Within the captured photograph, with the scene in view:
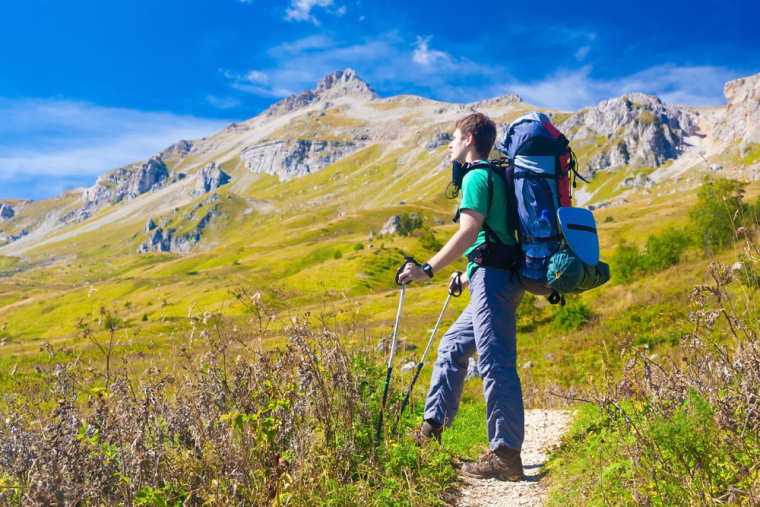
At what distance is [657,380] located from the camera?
3.74 m

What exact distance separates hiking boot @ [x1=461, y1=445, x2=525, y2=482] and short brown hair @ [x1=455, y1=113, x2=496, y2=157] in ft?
9.66

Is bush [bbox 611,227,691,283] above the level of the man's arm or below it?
below

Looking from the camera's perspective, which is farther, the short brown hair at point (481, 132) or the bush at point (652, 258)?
the bush at point (652, 258)

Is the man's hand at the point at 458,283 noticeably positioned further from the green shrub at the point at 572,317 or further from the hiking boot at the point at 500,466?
the green shrub at the point at 572,317

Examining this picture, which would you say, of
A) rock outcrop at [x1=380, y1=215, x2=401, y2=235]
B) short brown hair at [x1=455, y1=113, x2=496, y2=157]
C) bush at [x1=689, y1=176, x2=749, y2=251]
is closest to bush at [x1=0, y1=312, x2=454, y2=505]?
short brown hair at [x1=455, y1=113, x2=496, y2=157]

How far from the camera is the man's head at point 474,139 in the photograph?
15.4 ft

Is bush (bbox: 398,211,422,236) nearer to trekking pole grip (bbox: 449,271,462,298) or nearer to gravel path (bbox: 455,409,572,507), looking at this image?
gravel path (bbox: 455,409,572,507)

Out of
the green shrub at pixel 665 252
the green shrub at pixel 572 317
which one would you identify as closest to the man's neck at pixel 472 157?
the green shrub at pixel 572 317

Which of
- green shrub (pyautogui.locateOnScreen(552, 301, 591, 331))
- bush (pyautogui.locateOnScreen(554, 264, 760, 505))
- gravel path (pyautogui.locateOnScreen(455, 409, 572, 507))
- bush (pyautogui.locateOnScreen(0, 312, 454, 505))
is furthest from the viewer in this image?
green shrub (pyautogui.locateOnScreen(552, 301, 591, 331))

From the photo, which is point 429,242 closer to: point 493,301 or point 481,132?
point 481,132

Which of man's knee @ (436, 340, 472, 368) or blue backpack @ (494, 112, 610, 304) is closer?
blue backpack @ (494, 112, 610, 304)

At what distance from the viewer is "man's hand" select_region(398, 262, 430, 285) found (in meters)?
4.17

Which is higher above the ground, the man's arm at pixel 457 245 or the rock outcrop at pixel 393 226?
the rock outcrop at pixel 393 226

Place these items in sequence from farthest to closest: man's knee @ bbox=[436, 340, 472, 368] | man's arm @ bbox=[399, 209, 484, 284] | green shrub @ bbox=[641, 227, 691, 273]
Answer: green shrub @ bbox=[641, 227, 691, 273] → man's knee @ bbox=[436, 340, 472, 368] → man's arm @ bbox=[399, 209, 484, 284]
